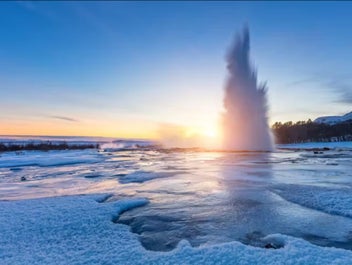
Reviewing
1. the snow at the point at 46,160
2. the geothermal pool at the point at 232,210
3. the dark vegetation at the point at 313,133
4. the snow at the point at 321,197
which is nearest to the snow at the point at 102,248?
the geothermal pool at the point at 232,210

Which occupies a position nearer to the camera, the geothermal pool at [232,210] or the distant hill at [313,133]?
the geothermal pool at [232,210]

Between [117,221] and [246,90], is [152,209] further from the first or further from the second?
[246,90]

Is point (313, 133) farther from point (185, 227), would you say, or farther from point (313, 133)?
point (185, 227)

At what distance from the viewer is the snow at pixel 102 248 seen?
14.6 feet

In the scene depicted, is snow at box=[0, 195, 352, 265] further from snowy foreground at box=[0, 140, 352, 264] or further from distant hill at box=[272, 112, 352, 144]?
distant hill at box=[272, 112, 352, 144]

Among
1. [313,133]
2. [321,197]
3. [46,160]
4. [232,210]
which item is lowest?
[46,160]

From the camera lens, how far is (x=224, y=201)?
8570 mm

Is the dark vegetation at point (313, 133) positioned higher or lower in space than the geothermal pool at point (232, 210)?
higher

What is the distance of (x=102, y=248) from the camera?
4988mm

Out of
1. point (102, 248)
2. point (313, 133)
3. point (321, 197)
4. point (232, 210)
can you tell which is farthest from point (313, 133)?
point (102, 248)

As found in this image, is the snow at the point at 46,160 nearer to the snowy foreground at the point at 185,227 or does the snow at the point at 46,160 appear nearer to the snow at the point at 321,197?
the snowy foreground at the point at 185,227

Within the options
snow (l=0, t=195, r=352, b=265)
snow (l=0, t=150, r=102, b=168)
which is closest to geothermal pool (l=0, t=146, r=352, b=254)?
snow (l=0, t=195, r=352, b=265)

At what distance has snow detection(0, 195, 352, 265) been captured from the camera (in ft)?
14.6

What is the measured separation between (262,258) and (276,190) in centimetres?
614
